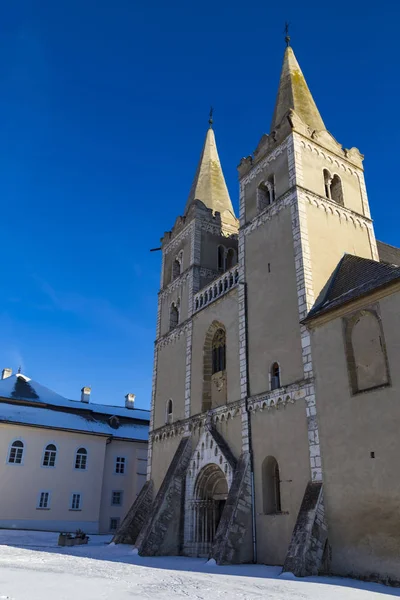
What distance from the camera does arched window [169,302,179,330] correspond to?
2892 cm

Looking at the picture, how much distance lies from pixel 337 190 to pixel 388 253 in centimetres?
456

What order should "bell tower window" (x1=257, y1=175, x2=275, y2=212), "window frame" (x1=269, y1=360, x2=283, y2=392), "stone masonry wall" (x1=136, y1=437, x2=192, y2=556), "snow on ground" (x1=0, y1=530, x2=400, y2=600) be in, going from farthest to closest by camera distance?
"bell tower window" (x1=257, y1=175, x2=275, y2=212) → "stone masonry wall" (x1=136, y1=437, x2=192, y2=556) → "window frame" (x1=269, y1=360, x2=283, y2=392) → "snow on ground" (x1=0, y1=530, x2=400, y2=600)

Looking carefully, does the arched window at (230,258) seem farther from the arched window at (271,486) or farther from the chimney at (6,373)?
the chimney at (6,373)

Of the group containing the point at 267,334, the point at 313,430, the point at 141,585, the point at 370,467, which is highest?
the point at 267,334

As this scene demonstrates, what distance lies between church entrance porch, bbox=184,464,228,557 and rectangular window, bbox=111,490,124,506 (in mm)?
15435

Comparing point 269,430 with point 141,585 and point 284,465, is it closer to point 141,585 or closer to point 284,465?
point 284,465

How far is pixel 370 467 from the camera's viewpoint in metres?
13.6

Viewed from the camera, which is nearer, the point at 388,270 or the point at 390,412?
the point at 390,412

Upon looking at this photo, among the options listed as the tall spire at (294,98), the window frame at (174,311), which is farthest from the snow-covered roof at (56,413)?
the tall spire at (294,98)

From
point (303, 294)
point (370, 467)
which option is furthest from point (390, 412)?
point (303, 294)

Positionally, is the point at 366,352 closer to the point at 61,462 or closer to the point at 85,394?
the point at 61,462

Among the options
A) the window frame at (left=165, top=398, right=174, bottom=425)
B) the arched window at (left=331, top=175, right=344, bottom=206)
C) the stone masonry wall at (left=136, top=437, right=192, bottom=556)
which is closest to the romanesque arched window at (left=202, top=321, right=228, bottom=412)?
the stone masonry wall at (left=136, top=437, right=192, bottom=556)

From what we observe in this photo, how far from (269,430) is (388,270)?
7030mm

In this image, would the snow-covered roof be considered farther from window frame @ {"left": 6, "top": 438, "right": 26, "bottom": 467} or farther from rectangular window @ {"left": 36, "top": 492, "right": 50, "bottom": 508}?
rectangular window @ {"left": 36, "top": 492, "right": 50, "bottom": 508}
